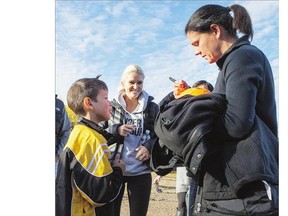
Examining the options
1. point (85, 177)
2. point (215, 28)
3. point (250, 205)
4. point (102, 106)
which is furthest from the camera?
point (102, 106)

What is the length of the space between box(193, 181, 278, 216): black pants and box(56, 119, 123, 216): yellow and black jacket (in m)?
0.54

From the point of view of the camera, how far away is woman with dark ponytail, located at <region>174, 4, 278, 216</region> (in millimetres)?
1064

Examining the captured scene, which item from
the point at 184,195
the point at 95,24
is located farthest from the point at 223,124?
the point at 95,24

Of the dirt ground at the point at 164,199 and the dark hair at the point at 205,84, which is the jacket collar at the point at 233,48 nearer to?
the dark hair at the point at 205,84

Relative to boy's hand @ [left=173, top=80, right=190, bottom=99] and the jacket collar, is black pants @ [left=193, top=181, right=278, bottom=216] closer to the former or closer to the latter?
the jacket collar

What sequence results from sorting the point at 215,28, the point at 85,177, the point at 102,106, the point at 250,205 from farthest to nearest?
the point at 102,106
the point at 85,177
the point at 215,28
the point at 250,205

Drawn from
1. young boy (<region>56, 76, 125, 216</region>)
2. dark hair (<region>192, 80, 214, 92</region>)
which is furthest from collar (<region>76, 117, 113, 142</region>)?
dark hair (<region>192, 80, 214, 92</region>)

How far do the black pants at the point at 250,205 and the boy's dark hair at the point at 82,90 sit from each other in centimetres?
73

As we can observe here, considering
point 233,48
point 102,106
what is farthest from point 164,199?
point 233,48

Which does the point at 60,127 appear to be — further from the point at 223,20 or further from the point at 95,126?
the point at 223,20

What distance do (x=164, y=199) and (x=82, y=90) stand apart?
58cm

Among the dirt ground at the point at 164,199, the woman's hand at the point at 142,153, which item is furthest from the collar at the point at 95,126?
the dirt ground at the point at 164,199

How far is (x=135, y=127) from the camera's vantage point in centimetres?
159
